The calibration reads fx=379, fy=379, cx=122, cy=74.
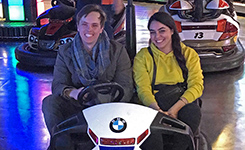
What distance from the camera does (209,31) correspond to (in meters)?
3.13

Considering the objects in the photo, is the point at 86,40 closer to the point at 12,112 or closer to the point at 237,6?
the point at 12,112

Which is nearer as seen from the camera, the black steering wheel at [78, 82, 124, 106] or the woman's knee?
the black steering wheel at [78, 82, 124, 106]

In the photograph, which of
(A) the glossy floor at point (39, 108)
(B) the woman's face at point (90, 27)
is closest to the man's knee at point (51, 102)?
(B) the woman's face at point (90, 27)

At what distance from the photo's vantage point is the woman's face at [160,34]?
165cm

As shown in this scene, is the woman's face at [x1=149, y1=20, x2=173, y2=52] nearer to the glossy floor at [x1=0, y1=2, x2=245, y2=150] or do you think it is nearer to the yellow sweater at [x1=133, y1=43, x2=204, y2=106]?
the yellow sweater at [x1=133, y1=43, x2=204, y2=106]

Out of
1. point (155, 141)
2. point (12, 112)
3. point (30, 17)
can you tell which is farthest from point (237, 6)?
point (155, 141)

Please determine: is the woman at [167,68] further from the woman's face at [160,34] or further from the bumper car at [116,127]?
the bumper car at [116,127]

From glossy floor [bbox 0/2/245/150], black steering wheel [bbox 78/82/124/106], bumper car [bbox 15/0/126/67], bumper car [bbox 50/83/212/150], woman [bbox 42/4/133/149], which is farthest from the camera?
bumper car [bbox 15/0/126/67]

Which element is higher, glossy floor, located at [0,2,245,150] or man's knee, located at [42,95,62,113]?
man's knee, located at [42,95,62,113]

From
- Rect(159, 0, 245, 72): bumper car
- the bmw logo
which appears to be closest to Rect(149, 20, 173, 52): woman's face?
the bmw logo

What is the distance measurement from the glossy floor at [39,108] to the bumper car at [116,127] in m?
0.57

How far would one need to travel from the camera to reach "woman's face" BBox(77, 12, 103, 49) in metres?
1.57

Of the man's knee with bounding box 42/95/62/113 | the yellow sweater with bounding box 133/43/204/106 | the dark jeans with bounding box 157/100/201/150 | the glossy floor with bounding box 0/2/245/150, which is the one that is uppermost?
the yellow sweater with bounding box 133/43/204/106

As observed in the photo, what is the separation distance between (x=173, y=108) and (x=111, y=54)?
359 millimetres
